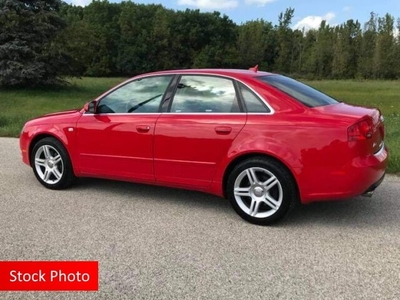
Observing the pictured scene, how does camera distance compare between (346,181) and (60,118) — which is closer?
(346,181)

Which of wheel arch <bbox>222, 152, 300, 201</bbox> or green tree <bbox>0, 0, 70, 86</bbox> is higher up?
green tree <bbox>0, 0, 70, 86</bbox>

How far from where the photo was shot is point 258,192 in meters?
4.31

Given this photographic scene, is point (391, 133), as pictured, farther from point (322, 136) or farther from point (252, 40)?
point (252, 40)

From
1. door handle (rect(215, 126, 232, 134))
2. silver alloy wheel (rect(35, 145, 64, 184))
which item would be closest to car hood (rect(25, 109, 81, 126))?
silver alloy wheel (rect(35, 145, 64, 184))

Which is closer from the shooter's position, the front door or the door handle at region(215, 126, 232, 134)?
the door handle at region(215, 126, 232, 134)

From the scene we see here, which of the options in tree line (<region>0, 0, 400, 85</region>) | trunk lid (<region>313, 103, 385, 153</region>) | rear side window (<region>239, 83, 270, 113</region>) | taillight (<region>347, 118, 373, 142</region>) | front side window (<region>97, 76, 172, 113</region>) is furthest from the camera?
tree line (<region>0, 0, 400, 85</region>)

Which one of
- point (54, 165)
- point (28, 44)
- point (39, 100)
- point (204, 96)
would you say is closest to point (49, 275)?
point (204, 96)

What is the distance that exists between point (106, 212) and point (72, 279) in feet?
4.83

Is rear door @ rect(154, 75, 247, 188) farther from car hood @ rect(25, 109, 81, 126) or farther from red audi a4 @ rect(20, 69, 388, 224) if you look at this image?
car hood @ rect(25, 109, 81, 126)

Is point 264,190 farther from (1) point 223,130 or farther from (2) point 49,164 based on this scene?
(2) point 49,164

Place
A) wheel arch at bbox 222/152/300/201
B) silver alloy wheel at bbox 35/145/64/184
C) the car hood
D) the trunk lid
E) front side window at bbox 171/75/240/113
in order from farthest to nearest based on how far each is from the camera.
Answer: silver alloy wheel at bbox 35/145/64/184 → the car hood → front side window at bbox 171/75/240/113 → wheel arch at bbox 222/152/300/201 → the trunk lid

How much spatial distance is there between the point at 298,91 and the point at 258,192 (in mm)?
1182

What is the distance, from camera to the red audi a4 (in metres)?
4.01

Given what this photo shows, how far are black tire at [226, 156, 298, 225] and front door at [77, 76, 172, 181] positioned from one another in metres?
1.02
